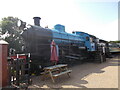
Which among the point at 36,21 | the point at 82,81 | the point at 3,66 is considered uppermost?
the point at 36,21

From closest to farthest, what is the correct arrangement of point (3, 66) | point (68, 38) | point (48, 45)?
point (3, 66) → point (48, 45) → point (68, 38)

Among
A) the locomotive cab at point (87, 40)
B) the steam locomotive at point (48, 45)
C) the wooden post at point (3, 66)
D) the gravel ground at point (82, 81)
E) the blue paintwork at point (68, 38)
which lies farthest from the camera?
the locomotive cab at point (87, 40)

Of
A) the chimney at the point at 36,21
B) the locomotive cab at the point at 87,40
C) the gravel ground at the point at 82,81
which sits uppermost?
the chimney at the point at 36,21

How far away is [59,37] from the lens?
29.3 ft

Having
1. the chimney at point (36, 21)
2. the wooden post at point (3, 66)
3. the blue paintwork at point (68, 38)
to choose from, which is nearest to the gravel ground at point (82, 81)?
the wooden post at point (3, 66)

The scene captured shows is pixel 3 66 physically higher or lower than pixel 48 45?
lower

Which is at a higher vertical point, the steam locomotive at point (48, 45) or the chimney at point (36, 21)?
the chimney at point (36, 21)

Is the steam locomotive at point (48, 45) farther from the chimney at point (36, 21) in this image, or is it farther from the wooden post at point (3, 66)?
the wooden post at point (3, 66)

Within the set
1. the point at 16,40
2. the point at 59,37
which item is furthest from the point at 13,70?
the point at 16,40

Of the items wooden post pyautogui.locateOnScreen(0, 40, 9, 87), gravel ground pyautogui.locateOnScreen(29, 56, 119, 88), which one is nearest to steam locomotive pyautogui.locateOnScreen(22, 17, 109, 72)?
gravel ground pyautogui.locateOnScreen(29, 56, 119, 88)

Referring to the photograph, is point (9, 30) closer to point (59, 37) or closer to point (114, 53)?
Result: point (59, 37)

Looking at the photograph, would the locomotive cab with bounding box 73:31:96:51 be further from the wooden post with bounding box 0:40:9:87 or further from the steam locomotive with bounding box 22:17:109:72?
the wooden post with bounding box 0:40:9:87

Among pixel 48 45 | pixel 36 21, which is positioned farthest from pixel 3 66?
pixel 36 21

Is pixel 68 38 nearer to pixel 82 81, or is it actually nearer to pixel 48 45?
pixel 48 45
